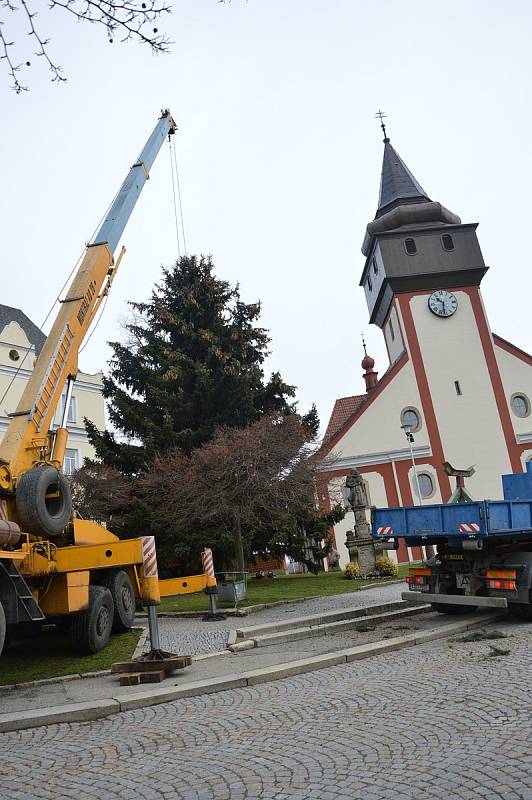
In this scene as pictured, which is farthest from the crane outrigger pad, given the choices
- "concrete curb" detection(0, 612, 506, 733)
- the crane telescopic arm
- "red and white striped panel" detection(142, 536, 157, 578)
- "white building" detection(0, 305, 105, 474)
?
"white building" detection(0, 305, 105, 474)

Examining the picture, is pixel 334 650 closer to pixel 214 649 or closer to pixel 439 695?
pixel 214 649

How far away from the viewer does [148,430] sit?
82.6 ft

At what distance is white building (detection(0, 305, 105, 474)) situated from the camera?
109 feet

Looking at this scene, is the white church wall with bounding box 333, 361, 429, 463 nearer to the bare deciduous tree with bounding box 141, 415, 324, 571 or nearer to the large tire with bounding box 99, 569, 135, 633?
the bare deciduous tree with bounding box 141, 415, 324, 571

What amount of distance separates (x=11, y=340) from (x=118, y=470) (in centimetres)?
1246

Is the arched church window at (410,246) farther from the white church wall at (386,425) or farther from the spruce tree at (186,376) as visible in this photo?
the spruce tree at (186,376)

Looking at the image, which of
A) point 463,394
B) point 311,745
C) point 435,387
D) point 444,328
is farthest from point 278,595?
point 444,328

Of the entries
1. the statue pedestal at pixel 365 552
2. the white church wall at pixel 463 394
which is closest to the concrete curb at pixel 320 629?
the statue pedestal at pixel 365 552

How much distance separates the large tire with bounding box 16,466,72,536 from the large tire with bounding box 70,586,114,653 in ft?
4.38

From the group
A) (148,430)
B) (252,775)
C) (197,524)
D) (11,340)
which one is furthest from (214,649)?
(11,340)

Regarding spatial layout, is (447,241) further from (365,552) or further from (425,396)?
(365,552)

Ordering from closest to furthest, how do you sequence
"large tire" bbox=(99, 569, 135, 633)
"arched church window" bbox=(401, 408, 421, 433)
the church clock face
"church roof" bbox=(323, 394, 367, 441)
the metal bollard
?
the metal bollard, "large tire" bbox=(99, 569, 135, 633), "arched church window" bbox=(401, 408, 421, 433), the church clock face, "church roof" bbox=(323, 394, 367, 441)

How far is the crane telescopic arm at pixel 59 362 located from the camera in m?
10.7

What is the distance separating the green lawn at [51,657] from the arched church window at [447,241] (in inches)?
1335
